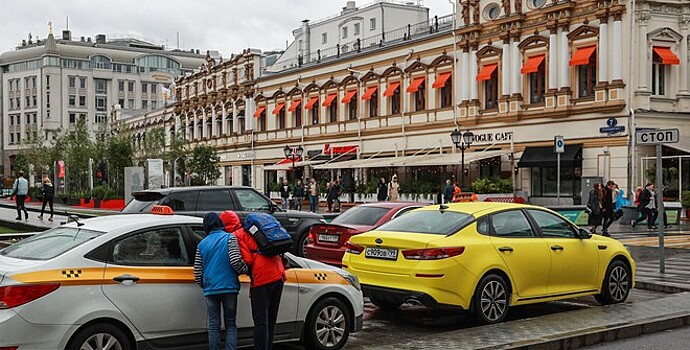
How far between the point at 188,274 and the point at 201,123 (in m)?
66.4

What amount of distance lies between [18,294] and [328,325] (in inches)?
130

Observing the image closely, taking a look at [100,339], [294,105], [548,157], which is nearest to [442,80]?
[548,157]

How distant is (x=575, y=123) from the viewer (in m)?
37.2

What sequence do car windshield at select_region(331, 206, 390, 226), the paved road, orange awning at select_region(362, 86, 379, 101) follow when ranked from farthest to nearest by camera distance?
orange awning at select_region(362, 86, 379, 101) → car windshield at select_region(331, 206, 390, 226) → the paved road

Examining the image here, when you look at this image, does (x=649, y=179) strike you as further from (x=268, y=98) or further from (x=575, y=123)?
(x=268, y=98)

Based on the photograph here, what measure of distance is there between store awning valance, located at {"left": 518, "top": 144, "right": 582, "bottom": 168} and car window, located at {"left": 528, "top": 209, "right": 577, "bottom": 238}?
84.8ft

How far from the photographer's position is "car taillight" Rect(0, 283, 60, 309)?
7066 mm

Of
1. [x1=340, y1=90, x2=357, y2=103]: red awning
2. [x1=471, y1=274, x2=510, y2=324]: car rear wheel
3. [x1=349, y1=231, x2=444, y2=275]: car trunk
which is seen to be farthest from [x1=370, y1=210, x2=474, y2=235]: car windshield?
[x1=340, y1=90, x2=357, y2=103]: red awning

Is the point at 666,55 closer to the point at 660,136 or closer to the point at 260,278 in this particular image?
the point at 660,136

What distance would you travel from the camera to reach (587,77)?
122 feet

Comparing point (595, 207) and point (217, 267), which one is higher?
point (217, 267)

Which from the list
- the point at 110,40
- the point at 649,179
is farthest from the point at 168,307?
the point at 110,40

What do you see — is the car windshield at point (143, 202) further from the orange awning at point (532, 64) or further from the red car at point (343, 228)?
the orange awning at point (532, 64)

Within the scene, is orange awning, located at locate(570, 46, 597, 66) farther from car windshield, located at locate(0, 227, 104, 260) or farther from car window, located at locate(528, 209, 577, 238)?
car windshield, located at locate(0, 227, 104, 260)
